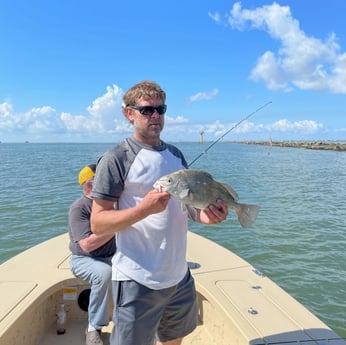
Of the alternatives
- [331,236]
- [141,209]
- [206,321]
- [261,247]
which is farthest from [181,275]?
[331,236]

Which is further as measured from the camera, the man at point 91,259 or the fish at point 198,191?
the man at point 91,259

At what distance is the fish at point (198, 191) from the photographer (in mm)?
2165

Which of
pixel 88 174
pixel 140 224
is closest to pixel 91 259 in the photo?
pixel 88 174

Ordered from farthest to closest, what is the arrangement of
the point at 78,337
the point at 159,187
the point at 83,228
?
1. the point at 78,337
2. the point at 83,228
3. the point at 159,187

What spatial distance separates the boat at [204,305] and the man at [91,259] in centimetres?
44

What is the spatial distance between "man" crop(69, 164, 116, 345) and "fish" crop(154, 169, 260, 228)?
1344 millimetres

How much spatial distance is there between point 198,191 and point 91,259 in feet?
6.37

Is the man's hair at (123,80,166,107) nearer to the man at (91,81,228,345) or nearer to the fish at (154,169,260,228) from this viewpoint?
the man at (91,81,228,345)

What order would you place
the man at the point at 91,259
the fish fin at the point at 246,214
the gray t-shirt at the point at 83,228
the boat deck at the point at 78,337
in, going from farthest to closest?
the boat deck at the point at 78,337
the gray t-shirt at the point at 83,228
the man at the point at 91,259
the fish fin at the point at 246,214

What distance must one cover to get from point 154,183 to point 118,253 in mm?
569

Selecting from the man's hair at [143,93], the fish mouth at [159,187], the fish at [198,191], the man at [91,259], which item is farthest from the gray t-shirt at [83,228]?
the fish mouth at [159,187]

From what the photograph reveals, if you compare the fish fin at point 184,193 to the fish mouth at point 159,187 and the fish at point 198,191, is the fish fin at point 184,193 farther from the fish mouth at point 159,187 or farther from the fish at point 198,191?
the fish mouth at point 159,187

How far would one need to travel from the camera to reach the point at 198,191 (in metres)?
2.30

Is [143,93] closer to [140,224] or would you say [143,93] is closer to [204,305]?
[140,224]
